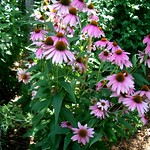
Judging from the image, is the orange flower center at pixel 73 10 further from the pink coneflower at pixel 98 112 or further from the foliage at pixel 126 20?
the foliage at pixel 126 20

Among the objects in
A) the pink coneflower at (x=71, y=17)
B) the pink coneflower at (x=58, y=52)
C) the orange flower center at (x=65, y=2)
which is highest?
the orange flower center at (x=65, y=2)

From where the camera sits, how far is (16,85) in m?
3.29

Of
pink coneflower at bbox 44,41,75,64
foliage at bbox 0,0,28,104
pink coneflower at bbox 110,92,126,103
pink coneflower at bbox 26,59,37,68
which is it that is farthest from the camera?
foliage at bbox 0,0,28,104

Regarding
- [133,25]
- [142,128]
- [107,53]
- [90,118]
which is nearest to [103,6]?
[133,25]

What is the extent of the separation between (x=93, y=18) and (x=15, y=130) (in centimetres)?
151

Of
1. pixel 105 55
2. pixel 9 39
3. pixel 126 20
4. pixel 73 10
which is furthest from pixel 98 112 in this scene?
pixel 126 20

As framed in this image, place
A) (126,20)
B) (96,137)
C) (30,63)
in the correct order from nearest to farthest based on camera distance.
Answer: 1. (96,137)
2. (30,63)
3. (126,20)

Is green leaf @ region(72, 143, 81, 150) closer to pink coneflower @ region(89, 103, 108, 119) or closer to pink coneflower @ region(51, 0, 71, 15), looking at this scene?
pink coneflower @ region(89, 103, 108, 119)

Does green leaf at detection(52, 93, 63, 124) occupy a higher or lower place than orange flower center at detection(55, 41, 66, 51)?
lower

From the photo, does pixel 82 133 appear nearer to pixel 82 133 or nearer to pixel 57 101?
pixel 82 133

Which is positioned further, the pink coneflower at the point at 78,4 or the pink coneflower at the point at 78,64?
the pink coneflower at the point at 78,64

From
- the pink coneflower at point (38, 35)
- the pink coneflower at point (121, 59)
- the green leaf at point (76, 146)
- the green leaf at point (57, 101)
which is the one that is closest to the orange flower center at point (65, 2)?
the pink coneflower at point (38, 35)

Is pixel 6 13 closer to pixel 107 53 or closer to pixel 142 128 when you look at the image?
pixel 107 53

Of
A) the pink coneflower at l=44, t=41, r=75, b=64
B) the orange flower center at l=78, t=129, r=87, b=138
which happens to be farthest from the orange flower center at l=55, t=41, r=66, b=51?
the orange flower center at l=78, t=129, r=87, b=138
